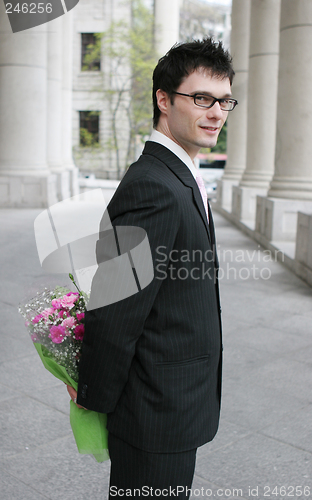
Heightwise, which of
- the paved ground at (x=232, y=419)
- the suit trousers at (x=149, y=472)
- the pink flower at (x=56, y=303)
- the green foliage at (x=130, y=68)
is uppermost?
the green foliage at (x=130, y=68)

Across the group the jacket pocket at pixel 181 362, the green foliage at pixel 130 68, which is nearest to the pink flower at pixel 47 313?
the jacket pocket at pixel 181 362

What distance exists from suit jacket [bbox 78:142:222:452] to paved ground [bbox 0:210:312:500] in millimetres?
501

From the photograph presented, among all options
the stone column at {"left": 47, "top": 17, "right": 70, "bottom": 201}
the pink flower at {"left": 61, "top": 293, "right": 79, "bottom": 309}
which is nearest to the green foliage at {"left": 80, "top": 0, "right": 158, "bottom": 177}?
the stone column at {"left": 47, "top": 17, "right": 70, "bottom": 201}

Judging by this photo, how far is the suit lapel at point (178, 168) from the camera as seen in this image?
6.13 feet

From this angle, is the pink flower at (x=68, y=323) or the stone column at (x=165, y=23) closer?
the pink flower at (x=68, y=323)

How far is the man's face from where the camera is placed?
184cm

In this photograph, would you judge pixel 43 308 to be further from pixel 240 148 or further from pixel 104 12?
pixel 104 12

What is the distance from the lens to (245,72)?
1848 cm

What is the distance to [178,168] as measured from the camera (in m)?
1.89

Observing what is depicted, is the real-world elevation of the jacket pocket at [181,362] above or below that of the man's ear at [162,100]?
below

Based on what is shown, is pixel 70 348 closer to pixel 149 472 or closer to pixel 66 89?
pixel 149 472

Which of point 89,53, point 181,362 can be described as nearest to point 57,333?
point 181,362

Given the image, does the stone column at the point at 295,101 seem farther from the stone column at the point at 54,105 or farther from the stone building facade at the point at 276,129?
the stone column at the point at 54,105

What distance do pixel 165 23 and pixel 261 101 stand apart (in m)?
22.8
